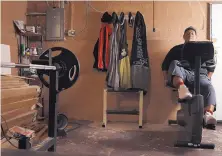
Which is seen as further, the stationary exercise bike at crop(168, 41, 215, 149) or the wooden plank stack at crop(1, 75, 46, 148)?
the wooden plank stack at crop(1, 75, 46, 148)

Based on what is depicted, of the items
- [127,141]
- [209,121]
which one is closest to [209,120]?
[209,121]

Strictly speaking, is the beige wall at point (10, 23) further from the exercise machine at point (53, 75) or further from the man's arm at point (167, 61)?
the man's arm at point (167, 61)

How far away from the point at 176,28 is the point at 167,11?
0.28 metres

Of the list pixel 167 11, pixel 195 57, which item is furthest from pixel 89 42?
pixel 195 57

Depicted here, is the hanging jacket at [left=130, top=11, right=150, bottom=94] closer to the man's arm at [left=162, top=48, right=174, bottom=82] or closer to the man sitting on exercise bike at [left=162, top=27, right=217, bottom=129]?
the man's arm at [left=162, top=48, right=174, bottom=82]

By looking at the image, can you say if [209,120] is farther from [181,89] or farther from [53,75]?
[53,75]

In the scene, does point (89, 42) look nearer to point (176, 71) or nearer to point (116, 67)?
point (116, 67)

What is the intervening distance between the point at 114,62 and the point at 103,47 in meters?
0.30

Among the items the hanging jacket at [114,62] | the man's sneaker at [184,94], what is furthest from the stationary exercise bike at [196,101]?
the hanging jacket at [114,62]

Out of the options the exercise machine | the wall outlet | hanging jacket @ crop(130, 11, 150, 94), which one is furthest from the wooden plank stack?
hanging jacket @ crop(130, 11, 150, 94)

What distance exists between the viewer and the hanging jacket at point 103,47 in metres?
3.53

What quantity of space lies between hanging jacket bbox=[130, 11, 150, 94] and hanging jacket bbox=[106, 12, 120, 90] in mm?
206

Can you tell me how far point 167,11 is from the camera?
3676 mm

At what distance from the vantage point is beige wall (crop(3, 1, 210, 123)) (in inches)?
143
